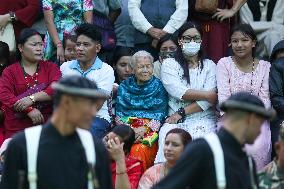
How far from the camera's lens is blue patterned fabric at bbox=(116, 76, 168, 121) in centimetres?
895

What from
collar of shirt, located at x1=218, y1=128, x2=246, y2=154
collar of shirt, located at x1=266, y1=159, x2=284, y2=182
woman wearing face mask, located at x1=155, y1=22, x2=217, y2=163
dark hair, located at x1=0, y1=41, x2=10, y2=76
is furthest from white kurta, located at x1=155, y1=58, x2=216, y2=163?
collar of shirt, located at x1=218, y1=128, x2=246, y2=154

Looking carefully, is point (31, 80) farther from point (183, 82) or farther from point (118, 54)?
point (183, 82)

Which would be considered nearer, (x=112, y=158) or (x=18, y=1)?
(x=112, y=158)

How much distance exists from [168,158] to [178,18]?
2588 mm

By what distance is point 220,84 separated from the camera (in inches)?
348

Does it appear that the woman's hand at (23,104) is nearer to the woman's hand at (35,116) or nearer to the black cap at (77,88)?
the woman's hand at (35,116)

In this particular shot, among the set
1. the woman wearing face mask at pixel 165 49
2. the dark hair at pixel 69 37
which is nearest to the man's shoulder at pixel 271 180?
the woman wearing face mask at pixel 165 49

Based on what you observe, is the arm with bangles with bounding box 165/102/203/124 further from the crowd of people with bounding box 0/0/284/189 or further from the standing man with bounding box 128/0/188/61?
the standing man with bounding box 128/0/188/61

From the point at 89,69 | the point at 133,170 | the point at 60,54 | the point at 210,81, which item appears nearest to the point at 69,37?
the point at 60,54

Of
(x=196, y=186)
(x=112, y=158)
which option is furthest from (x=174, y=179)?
(x=112, y=158)

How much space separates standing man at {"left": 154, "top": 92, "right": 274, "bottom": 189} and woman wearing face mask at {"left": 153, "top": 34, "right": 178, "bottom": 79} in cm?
410

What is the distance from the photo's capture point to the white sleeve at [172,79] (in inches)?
350

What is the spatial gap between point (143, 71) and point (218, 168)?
3.84m

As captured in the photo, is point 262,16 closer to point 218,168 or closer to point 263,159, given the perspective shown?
point 263,159
